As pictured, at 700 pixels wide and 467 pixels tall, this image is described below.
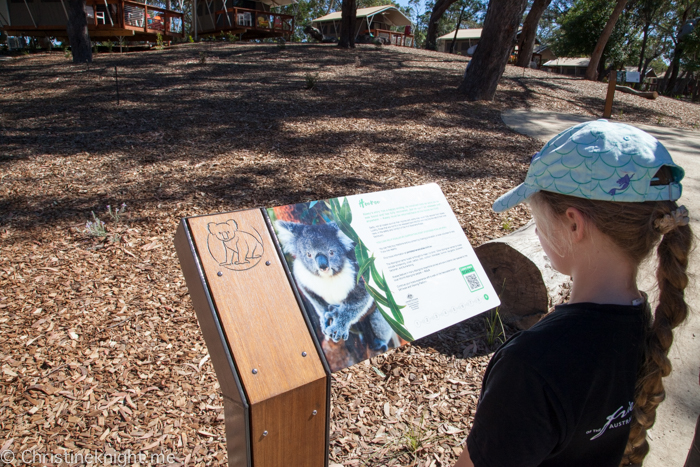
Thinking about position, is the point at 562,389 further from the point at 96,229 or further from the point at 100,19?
the point at 100,19

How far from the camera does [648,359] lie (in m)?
1.13

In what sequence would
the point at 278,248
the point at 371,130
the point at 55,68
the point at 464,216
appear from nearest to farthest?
the point at 278,248, the point at 464,216, the point at 371,130, the point at 55,68

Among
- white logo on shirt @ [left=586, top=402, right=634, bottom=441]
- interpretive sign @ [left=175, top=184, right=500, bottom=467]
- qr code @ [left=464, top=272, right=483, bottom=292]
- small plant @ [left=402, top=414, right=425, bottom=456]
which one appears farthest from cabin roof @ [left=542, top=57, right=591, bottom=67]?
white logo on shirt @ [left=586, top=402, right=634, bottom=441]

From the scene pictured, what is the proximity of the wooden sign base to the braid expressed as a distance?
92 cm

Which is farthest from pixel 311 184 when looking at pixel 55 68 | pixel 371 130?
pixel 55 68

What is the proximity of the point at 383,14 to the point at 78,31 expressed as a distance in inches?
1291

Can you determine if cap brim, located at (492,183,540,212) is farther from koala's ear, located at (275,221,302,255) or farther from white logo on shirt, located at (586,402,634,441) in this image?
koala's ear, located at (275,221,302,255)

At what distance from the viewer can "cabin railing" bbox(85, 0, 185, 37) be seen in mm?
17020

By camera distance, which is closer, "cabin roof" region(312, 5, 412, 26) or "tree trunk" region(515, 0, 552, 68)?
"tree trunk" region(515, 0, 552, 68)

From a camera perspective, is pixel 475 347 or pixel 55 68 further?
pixel 55 68

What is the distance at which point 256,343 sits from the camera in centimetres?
134

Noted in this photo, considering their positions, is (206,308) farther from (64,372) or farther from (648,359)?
(64,372)

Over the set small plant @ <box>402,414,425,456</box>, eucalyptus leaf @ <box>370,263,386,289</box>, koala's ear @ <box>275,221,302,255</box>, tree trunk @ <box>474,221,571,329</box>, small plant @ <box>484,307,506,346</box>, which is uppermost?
koala's ear @ <box>275,221,302,255</box>

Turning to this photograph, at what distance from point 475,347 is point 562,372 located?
89.1 inches
